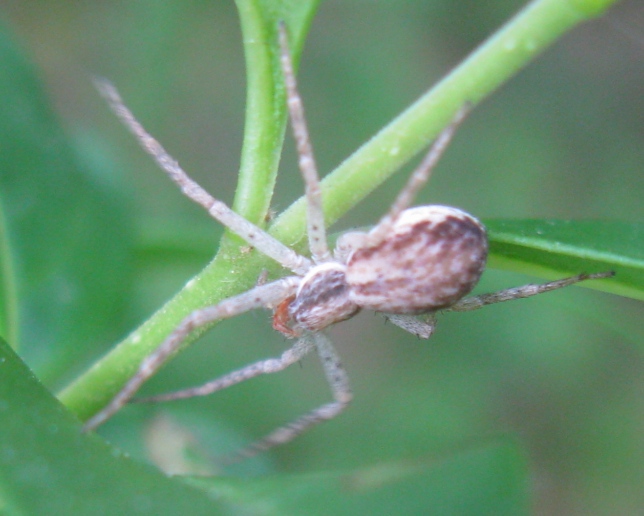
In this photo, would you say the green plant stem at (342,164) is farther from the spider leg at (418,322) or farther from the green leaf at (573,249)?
the spider leg at (418,322)

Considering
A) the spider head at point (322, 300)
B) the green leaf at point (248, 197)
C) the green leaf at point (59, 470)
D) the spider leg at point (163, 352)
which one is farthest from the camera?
the spider head at point (322, 300)

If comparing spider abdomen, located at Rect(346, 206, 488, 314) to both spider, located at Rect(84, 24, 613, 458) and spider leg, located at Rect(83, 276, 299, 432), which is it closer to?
spider, located at Rect(84, 24, 613, 458)

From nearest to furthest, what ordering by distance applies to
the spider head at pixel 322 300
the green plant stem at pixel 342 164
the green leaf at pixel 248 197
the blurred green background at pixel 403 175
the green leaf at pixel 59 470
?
the green leaf at pixel 59 470 → the green plant stem at pixel 342 164 → the green leaf at pixel 248 197 → the spider head at pixel 322 300 → the blurred green background at pixel 403 175

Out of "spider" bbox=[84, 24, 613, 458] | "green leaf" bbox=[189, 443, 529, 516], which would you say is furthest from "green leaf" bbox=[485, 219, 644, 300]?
"green leaf" bbox=[189, 443, 529, 516]

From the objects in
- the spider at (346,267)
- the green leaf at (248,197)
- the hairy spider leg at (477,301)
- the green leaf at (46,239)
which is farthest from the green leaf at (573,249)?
the green leaf at (46,239)

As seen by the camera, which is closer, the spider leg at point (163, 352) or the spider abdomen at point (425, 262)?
the spider leg at point (163, 352)

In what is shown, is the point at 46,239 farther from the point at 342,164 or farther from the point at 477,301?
the point at 477,301

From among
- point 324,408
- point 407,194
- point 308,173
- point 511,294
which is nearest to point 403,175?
point 324,408

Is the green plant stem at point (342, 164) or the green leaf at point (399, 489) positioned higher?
the green plant stem at point (342, 164)
